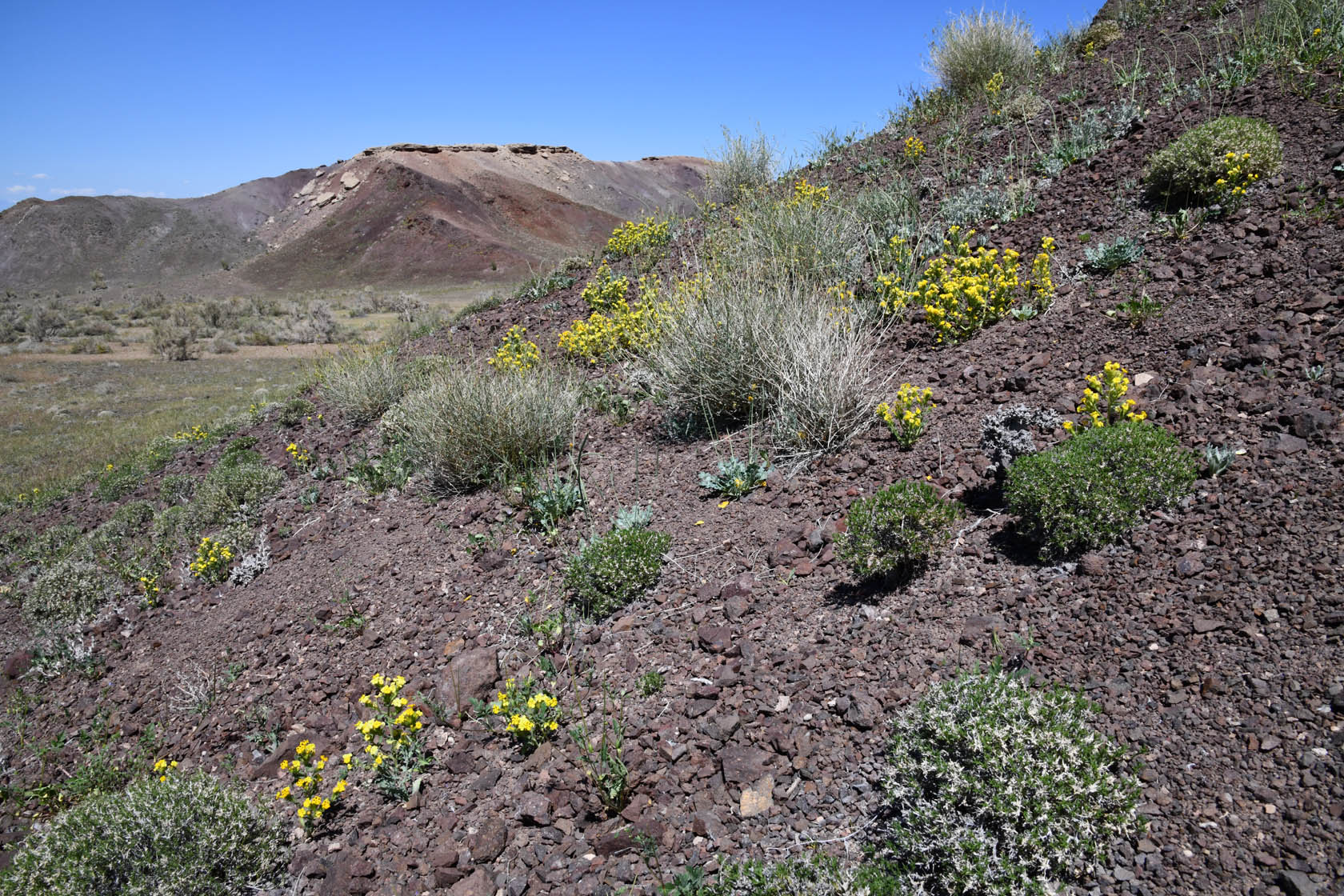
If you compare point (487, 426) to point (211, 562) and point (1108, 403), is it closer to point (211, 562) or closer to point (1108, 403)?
point (211, 562)

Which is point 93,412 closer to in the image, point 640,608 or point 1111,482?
point 640,608

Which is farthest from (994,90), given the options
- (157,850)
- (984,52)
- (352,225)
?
(352,225)

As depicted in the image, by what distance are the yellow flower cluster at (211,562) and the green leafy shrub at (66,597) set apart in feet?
2.74

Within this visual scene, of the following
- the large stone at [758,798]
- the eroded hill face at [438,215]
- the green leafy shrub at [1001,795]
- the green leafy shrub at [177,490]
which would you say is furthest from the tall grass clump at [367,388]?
the eroded hill face at [438,215]

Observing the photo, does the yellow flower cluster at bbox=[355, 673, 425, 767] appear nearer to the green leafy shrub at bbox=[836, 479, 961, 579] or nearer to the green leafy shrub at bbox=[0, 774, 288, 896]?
the green leafy shrub at bbox=[0, 774, 288, 896]

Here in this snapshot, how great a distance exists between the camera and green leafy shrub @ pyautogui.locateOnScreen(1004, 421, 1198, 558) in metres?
2.68

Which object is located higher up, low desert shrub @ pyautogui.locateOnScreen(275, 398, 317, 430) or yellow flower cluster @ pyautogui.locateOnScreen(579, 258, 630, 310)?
yellow flower cluster @ pyautogui.locateOnScreen(579, 258, 630, 310)

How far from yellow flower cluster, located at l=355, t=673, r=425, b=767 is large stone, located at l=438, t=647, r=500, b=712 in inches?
6.0

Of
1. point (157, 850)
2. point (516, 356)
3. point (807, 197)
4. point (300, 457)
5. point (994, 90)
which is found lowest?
point (157, 850)

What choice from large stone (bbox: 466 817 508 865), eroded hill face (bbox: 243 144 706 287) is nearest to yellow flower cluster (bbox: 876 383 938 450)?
large stone (bbox: 466 817 508 865)

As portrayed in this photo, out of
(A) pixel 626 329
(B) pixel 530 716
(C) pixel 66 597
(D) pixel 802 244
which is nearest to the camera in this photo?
(B) pixel 530 716

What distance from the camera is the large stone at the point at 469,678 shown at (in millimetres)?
3170

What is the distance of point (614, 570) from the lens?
11.3 ft

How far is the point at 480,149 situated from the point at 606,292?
45.6 m
